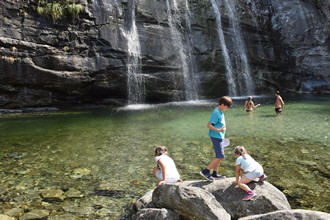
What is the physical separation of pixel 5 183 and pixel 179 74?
798 inches

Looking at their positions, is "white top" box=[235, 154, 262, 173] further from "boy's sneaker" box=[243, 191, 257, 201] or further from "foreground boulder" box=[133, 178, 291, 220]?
"boy's sneaker" box=[243, 191, 257, 201]

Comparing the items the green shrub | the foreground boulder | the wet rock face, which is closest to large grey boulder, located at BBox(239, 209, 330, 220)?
the foreground boulder

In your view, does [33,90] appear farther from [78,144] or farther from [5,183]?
[5,183]

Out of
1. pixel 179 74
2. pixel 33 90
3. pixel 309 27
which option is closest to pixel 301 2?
pixel 309 27

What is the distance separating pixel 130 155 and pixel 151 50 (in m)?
16.7

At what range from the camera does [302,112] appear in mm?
18828

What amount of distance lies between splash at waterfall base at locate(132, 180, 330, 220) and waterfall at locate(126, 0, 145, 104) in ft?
63.9

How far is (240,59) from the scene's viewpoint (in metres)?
31.0

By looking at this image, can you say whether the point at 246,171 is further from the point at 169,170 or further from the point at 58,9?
the point at 58,9

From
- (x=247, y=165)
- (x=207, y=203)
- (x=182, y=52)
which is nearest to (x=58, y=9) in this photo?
(x=182, y=52)

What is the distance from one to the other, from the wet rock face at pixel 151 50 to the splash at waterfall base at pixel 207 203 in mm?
18787

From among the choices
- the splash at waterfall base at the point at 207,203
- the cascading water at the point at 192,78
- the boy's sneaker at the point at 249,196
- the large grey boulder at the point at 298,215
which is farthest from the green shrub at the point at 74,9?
the large grey boulder at the point at 298,215

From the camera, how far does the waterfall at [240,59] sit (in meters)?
30.7

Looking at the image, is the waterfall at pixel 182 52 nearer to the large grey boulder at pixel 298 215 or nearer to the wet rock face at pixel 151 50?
the wet rock face at pixel 151 50
